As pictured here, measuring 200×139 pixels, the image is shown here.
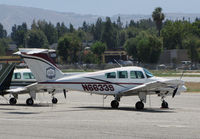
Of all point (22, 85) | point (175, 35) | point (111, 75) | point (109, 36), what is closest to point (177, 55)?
point (175, 35)

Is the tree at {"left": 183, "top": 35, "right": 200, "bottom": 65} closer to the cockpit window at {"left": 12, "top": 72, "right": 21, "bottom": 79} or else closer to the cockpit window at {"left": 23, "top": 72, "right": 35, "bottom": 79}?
the cockpit window at {"left": 23, "top": 72, "right": 35, "bottom": 79}

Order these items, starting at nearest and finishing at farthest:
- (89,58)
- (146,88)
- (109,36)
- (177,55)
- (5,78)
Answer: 1. (146,88)
2. (5,78)
3. (177,55)
4. (89,58)
5. (109,36)

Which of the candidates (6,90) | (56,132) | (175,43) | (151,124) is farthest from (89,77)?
(175,43)

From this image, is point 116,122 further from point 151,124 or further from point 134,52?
point 134,52

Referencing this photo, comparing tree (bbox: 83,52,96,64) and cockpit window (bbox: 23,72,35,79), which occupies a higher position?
cockpit window (bbox: 23,72,35,79)

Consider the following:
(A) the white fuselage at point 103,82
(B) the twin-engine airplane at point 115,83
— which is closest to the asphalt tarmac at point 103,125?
(B) the twin-engine airplane at point 115,83

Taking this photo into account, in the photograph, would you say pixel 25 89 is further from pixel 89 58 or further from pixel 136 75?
pixel 89 58

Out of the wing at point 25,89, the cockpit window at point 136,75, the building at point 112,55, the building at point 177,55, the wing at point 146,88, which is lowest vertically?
the building at point 112,55

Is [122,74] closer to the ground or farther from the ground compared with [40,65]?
closer to the ground

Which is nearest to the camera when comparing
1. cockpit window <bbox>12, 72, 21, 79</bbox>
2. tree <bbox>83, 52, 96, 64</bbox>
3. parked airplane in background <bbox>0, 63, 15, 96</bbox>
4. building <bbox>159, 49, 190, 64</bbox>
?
parked airplane in background <bbox>0, 63, 15, 96</bbox>

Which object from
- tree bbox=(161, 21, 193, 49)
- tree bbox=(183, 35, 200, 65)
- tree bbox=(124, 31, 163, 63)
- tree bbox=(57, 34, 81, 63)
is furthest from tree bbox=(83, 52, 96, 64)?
tree bbox=(183, 35, 200, 65)

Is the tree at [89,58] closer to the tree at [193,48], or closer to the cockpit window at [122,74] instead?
the tree at [193,48]

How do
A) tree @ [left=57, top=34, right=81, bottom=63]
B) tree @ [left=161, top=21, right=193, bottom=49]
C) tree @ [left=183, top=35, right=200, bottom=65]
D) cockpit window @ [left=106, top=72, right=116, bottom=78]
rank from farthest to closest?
tree @ [left=57, top=34, right=81, bottom=63] < tree @ [left=161, top=21, right=193, bottom=49] < tree @ [left=183, top=35, right=200, bottom=65] < cockpit window @ [left=106, top=72, right=116, bottom=78]

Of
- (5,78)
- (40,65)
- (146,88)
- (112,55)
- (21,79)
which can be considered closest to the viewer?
(146,88)
